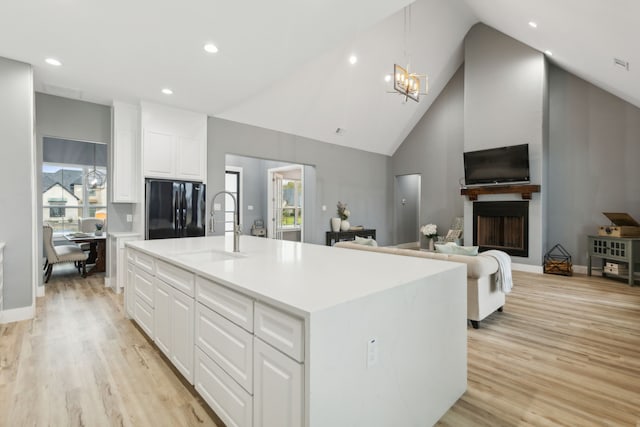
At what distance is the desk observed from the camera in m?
5.49

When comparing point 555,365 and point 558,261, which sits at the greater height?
point 558,261

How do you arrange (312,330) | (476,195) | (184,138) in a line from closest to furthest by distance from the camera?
1. (312,330)
2. (184,138)
3. (476,195)

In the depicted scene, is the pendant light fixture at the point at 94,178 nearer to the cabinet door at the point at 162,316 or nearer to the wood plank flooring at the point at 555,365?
the cabinet door at the point at 162,316

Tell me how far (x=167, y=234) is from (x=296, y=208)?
4239mm

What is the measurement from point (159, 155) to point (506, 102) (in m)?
6.36

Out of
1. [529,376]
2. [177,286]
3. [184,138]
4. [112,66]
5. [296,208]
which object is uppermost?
[112,66]

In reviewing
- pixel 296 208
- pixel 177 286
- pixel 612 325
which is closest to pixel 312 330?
pixel 177 286

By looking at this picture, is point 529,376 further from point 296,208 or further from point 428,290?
point 296,208

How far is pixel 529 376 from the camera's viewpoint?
226 centimetres

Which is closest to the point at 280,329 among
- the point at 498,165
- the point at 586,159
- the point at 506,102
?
the point at 498,165

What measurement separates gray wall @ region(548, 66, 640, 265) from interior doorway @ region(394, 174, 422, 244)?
340 centimetres

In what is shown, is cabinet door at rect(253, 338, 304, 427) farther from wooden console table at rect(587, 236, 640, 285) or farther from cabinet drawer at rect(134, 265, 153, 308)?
wooden console table at rect(587, 236, 640, 285)

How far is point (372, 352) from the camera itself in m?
1.32

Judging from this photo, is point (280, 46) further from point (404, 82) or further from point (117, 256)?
point (117, 256)
